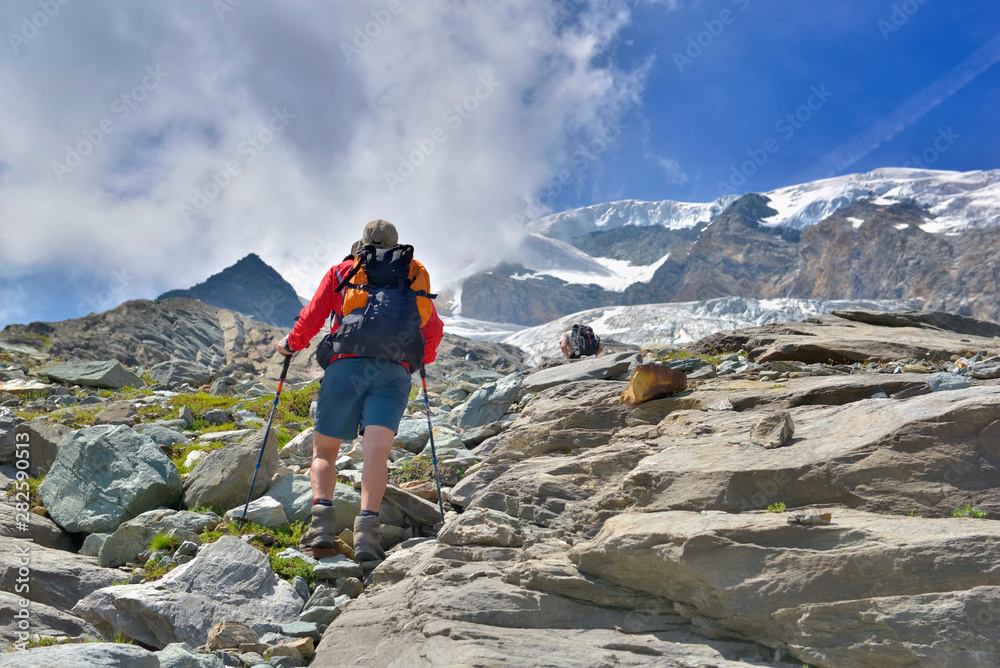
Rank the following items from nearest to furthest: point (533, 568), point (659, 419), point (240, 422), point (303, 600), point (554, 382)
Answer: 1. point (533, 568)
2. point (303, 600)
3. point (659, 419)
4. point (554, 382)
5. point (240, 422)

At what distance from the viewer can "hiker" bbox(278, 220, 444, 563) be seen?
5.52 m

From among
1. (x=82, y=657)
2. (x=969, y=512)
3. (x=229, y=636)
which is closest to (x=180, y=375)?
(x=229, y=636)

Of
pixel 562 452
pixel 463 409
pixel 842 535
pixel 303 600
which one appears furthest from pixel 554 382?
pixel 842 535

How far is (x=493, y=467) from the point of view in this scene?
7219mm

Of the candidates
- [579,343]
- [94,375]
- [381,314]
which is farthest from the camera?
[94,375]

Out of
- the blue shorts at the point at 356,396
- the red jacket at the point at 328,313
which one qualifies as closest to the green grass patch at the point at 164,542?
the blue shorts at the point at 356,396

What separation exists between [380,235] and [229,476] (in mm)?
3327

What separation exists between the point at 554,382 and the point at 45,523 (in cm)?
685

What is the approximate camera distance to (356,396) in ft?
18.8

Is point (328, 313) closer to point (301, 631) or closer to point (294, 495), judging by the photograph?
point (294, 495)

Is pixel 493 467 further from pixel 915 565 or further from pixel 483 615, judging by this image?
pixel 915 565

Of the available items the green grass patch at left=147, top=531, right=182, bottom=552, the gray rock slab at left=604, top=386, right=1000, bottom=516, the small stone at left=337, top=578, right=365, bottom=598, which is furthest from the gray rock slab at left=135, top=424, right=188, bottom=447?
the gray rock slab at left=604, top=386, right=1000, bottom=516

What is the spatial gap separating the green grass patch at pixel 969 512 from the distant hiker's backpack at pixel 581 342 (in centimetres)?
1158

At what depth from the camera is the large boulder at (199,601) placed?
429 centimetres
